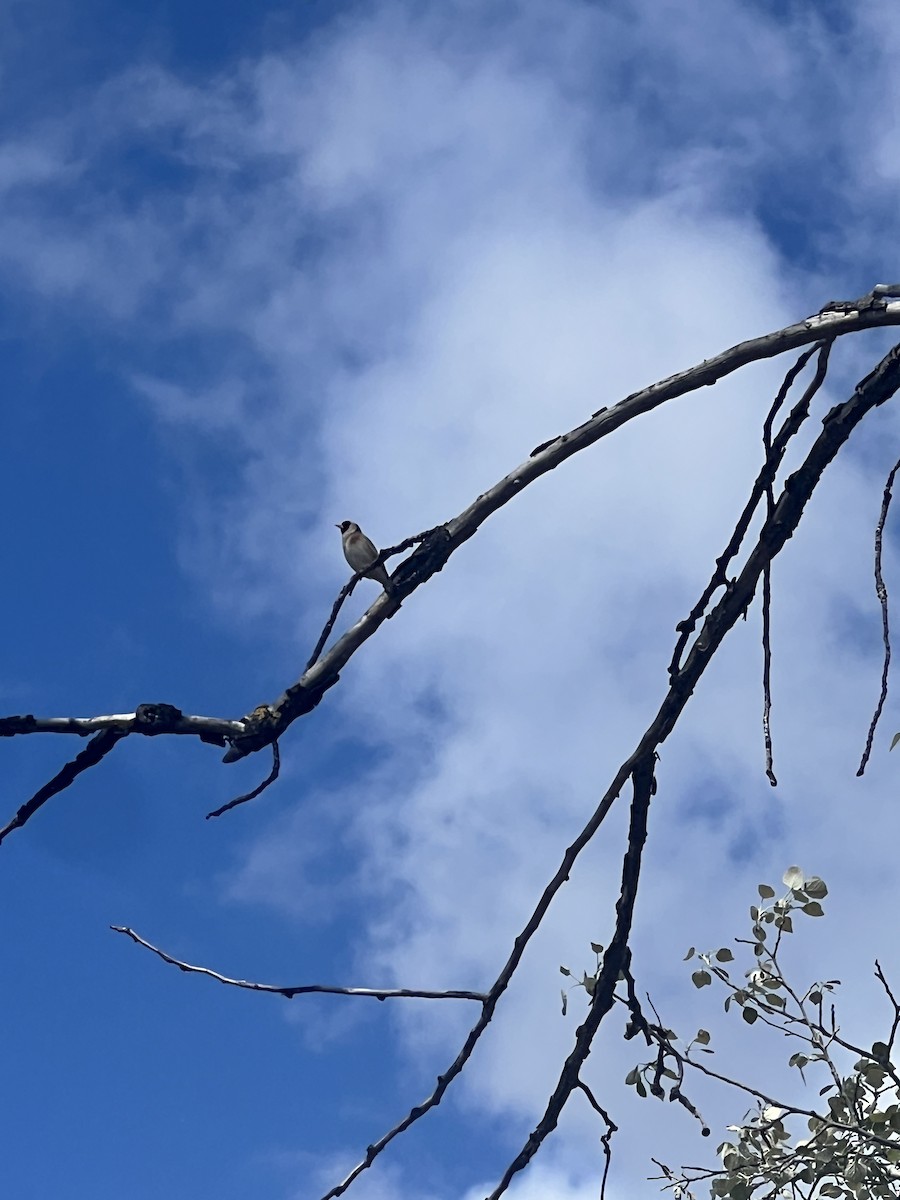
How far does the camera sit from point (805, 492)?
314cm

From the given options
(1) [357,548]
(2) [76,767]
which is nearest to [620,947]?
(2) [76,767]

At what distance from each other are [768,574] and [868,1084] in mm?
2158

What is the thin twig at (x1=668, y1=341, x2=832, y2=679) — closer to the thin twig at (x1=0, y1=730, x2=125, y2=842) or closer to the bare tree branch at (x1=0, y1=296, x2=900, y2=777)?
the bare tree branch at (x1=0, y1=296, x2=900, y2=777)

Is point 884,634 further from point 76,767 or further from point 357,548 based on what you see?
point 357,548

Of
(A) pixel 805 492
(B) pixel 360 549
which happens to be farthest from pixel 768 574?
(B) pixel 360 549

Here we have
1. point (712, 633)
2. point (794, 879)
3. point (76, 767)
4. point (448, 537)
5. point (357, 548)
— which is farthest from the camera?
point (357, 548)

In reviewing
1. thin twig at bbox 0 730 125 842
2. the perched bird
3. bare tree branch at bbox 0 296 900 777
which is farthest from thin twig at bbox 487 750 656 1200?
the perched bird

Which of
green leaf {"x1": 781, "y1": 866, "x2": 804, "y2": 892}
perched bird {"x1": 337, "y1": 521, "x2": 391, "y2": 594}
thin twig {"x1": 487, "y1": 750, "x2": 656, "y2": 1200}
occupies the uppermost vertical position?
perched bird {"x1": 337, "y1": 521, "x2": 391, "y2": 594}

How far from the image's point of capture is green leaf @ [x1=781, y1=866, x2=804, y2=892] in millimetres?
4336

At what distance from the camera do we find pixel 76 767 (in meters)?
2.29

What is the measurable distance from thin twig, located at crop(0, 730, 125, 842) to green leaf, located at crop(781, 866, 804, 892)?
2758 mm

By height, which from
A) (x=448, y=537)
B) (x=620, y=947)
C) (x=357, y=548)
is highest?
(x=357, y=548)

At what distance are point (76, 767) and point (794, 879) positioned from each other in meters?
2.80

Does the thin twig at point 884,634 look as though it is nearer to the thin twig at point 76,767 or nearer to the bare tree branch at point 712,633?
the bare tree branch at point 712,633
